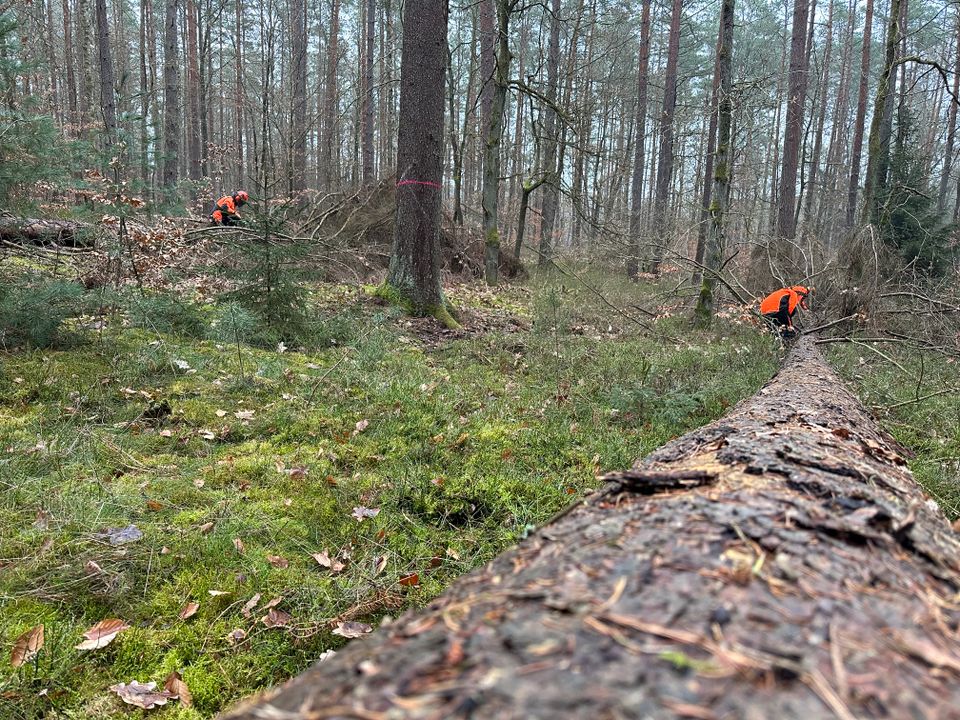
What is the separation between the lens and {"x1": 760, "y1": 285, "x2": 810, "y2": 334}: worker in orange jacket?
260 inches

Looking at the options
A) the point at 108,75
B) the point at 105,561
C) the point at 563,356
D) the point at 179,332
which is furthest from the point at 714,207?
the point at 108,75

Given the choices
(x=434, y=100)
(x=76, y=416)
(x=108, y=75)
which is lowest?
(x=76, y=416)

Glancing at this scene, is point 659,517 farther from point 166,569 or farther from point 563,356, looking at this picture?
point 563,356

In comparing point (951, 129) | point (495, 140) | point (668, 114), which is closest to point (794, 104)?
point (668, 114)

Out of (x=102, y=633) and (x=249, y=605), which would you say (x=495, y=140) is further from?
(x=102, y=633)

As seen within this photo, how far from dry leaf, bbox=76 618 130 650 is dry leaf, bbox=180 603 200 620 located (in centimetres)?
19

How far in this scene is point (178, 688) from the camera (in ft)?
6.51

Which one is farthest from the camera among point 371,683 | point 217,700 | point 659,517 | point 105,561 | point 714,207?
point 714,207

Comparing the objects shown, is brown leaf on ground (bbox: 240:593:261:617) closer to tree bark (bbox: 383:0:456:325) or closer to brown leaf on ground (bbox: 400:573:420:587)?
brown leaf on ground (bbox: 400:573:420:587)

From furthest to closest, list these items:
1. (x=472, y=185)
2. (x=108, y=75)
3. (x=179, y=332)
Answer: (x=472, y=185) → (x=108, y=75) → (x=179, y=332)

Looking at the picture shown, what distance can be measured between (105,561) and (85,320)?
4386 mm

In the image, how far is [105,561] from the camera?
95.5 inches

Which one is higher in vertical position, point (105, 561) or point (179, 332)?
point (179, 332)

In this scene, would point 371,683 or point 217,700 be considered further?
point 217,700
